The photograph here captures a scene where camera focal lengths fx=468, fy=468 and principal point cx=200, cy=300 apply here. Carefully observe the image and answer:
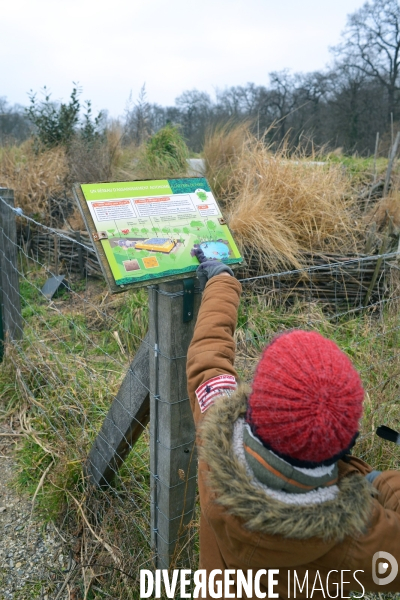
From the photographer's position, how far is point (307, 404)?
0.93 metres

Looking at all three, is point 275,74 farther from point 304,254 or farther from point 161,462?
point 161,462

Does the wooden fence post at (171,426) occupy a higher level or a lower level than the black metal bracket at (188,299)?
lower

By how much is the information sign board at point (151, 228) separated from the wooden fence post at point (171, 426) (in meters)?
0.11

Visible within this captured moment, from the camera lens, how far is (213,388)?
4.31ft

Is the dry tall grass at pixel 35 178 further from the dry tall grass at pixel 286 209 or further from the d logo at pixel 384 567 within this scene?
the d logo at pixel 384 567

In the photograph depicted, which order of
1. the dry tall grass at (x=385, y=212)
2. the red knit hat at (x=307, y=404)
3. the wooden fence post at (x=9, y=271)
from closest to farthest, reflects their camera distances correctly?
1. the red knit hat at (x=307, y=404)
2. the wooden fence post at (x=9, y=271)
3. the dry tall grass at (x=385, y=212)

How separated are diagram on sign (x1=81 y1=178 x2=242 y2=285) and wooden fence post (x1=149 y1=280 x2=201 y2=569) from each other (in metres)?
0.10

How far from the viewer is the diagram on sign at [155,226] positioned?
147 cm

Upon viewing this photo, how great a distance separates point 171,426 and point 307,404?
84 cm

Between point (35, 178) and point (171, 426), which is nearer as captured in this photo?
point (171, 426)

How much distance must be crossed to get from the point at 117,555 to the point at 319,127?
63.5 ft

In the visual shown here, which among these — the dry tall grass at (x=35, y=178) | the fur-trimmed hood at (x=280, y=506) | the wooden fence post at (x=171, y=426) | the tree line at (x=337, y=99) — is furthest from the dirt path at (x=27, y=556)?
the tree line at (x=337, y=99)

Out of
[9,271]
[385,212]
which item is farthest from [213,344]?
[385,212]

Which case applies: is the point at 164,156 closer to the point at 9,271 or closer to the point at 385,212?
the point at 385,212
